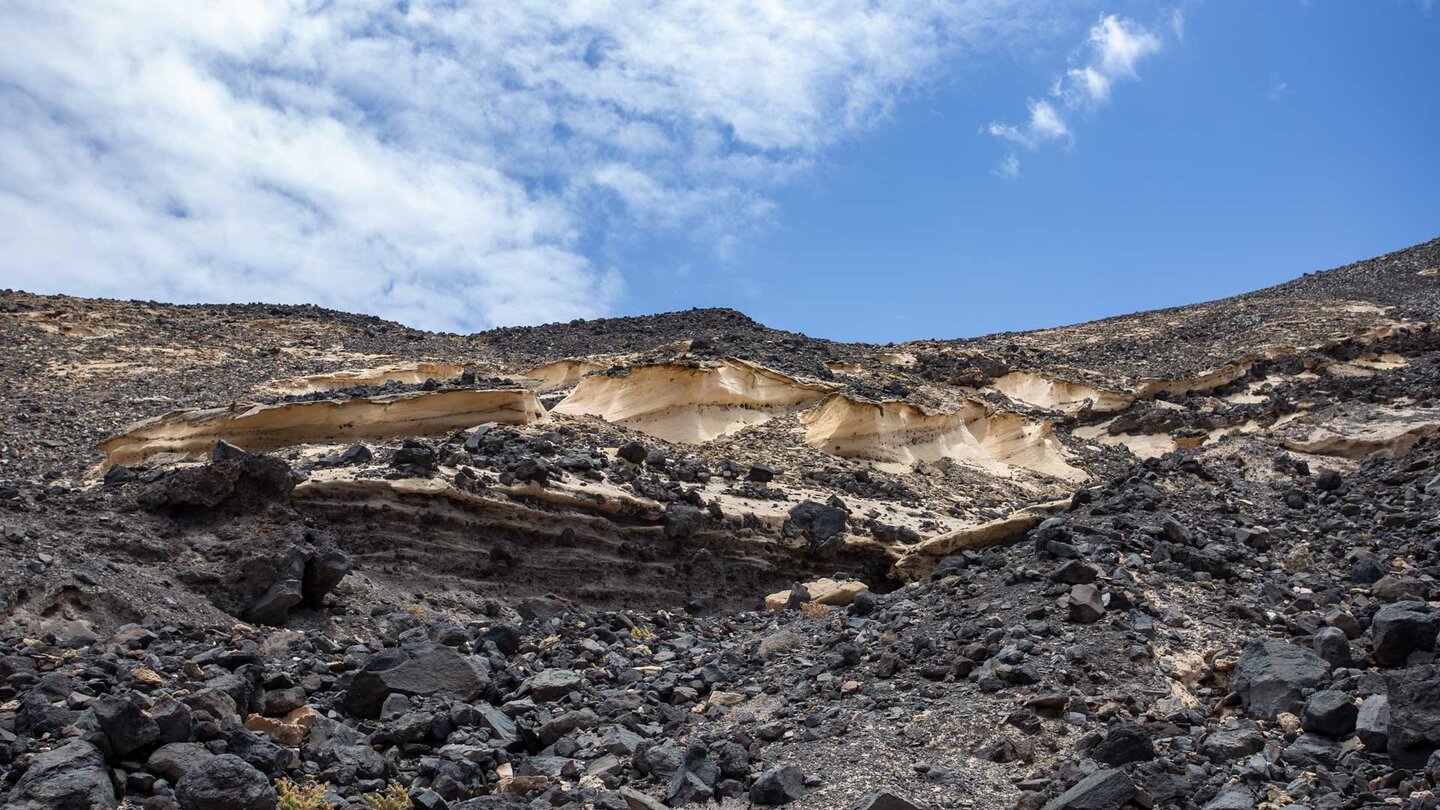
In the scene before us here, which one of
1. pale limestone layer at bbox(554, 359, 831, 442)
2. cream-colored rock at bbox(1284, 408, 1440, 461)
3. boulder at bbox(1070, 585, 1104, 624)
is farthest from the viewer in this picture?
pale limestone layer at bbox(554, 359, 831, 442)

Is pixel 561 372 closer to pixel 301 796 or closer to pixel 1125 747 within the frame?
pixel 301 796

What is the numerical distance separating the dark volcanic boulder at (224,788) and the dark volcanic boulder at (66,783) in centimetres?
33

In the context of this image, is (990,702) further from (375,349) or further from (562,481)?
(375,349)

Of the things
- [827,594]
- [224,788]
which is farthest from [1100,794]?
[827,594]

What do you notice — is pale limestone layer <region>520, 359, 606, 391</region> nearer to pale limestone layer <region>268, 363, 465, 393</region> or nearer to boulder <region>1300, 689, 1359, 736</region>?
pale limestone layer <region>268, 363, 465, 393</region>

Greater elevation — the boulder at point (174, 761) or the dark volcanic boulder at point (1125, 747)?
the boulder at point (174, 761)

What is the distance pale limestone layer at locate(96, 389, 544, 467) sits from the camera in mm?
13430

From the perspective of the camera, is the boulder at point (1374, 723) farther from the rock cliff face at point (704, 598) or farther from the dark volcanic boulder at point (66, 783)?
the dark volcanic boulder at point (66, 783)

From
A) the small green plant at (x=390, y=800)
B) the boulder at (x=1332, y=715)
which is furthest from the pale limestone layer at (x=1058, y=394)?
the small green plant at (x=390, y=800)

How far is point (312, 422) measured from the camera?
13.5 meters

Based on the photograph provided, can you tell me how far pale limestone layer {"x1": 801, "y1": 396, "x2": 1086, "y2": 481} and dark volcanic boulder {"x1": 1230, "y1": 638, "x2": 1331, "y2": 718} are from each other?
9943mm

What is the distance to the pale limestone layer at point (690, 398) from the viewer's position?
1587 cm

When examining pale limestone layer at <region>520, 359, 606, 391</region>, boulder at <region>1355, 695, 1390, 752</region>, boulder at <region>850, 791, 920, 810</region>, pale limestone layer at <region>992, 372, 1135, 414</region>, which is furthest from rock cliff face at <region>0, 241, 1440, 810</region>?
pale limestone layer at <region>992, 372, 1135, 414</region>

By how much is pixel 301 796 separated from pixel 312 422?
27.5 feet
